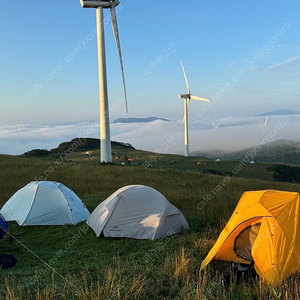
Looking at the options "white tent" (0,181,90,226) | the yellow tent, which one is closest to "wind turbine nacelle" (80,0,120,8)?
"white tent" (0,181,90,226)

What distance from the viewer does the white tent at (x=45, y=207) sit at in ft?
40.8

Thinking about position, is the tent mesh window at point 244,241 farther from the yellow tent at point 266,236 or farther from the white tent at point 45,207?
the white tent at point 45,207

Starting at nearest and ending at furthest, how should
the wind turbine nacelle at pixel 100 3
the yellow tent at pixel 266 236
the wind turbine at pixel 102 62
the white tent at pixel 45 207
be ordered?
the yellow tent at pixel 266 236
the white tent at pixel 45 207
the wind turbine at pixel 102 62
the wind turbine nacelle at pixel 100 3

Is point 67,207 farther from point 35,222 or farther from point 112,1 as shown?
point 112,1

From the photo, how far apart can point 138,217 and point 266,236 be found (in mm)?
4657

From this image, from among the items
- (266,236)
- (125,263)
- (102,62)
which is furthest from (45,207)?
(102,62)

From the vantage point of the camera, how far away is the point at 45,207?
1262cm

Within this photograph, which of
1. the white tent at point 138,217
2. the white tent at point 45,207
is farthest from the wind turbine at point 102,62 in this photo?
the white tent at point 138,217

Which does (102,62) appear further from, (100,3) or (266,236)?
(266,236)

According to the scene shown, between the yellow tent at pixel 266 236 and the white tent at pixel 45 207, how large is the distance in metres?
6.67

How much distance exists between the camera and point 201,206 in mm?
14016

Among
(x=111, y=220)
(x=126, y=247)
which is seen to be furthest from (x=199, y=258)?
(x=111, y=220)

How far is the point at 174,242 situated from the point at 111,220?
2401 millimetres

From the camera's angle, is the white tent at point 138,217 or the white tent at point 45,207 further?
the white tent at point 45,207
